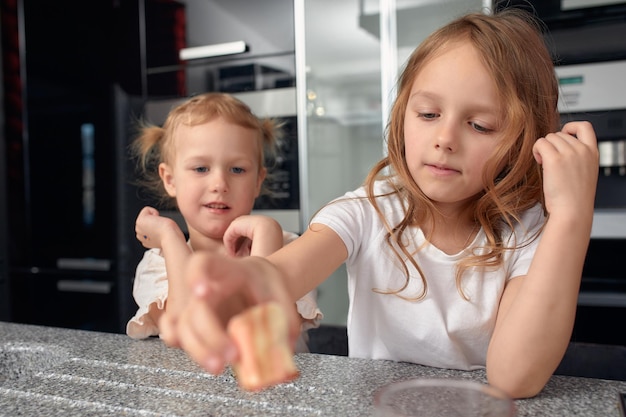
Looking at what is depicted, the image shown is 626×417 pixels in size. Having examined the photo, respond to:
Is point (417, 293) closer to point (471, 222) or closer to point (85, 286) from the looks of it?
point (471, 222)

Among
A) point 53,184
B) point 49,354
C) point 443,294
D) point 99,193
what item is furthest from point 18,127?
point 443,294

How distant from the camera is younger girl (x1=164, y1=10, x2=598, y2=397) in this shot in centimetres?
71

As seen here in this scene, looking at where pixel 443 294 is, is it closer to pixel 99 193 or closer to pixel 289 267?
pixel 289 267

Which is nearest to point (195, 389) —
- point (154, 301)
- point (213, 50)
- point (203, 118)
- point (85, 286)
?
point (154, 301)

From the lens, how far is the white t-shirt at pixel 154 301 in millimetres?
1011

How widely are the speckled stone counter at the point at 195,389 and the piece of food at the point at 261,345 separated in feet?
0.77

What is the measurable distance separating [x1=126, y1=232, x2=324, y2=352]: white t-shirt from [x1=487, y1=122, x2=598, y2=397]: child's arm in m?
0.41

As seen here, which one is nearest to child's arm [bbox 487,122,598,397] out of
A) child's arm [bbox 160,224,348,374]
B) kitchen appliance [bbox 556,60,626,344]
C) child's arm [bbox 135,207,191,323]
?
child's arm [bbox 160,224,348,374]

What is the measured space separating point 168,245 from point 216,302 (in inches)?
28.1

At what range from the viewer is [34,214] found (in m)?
2.61

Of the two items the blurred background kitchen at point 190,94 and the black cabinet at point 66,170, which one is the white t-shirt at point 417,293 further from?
the black cabinet at point 66,170

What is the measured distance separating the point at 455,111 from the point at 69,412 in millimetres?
630

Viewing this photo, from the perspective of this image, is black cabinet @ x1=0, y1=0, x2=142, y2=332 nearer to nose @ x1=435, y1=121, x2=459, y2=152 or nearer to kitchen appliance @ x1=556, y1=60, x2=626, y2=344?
kitchen appliance @ x1=556, y1=60, x2=626, y2=344

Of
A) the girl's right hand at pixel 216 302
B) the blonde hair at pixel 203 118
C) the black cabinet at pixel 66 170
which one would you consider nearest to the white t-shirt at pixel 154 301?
the blonde hair at pixel 203 118
